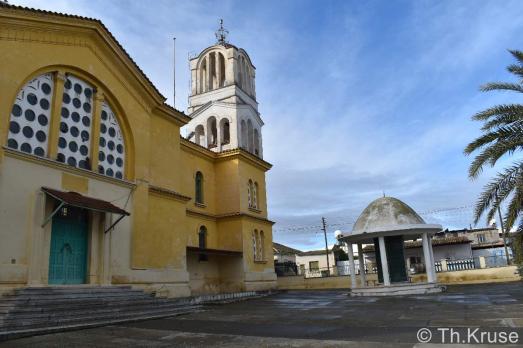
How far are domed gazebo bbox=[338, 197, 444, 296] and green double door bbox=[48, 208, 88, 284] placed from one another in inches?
445

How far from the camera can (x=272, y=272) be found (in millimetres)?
27422

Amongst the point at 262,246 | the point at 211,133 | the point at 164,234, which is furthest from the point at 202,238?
the point at 211,133

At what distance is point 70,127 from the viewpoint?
1457 centimetres

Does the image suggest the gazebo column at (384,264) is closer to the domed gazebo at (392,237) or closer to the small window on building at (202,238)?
the domed gazebo at (392,237)

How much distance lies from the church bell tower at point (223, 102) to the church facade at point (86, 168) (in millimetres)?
4820

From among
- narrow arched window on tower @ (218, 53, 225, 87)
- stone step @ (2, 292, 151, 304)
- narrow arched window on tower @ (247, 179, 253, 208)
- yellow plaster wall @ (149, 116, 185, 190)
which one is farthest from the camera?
narrow arched window on tower @ (218, 53, 225, 87)

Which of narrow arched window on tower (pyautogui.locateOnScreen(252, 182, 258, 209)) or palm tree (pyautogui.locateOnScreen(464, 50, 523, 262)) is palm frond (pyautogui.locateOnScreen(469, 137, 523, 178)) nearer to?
palm tree (pyautogui.locateOnScreen(464, 50, 523, 262))

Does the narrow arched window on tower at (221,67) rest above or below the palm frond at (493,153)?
above

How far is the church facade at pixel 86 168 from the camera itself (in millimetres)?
12586

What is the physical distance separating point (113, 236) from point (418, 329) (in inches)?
425

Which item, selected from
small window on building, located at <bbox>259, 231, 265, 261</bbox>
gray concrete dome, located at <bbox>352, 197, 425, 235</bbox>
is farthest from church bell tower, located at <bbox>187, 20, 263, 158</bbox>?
gray concrete dome, located at <bbox>352, 197, 425, 235</bbox>

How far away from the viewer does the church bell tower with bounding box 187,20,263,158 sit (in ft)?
92.5

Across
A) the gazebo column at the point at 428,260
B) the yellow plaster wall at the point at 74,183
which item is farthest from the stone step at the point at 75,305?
the gazebo column at the point at 428,260

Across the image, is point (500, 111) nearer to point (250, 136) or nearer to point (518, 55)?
point (518, 55)
